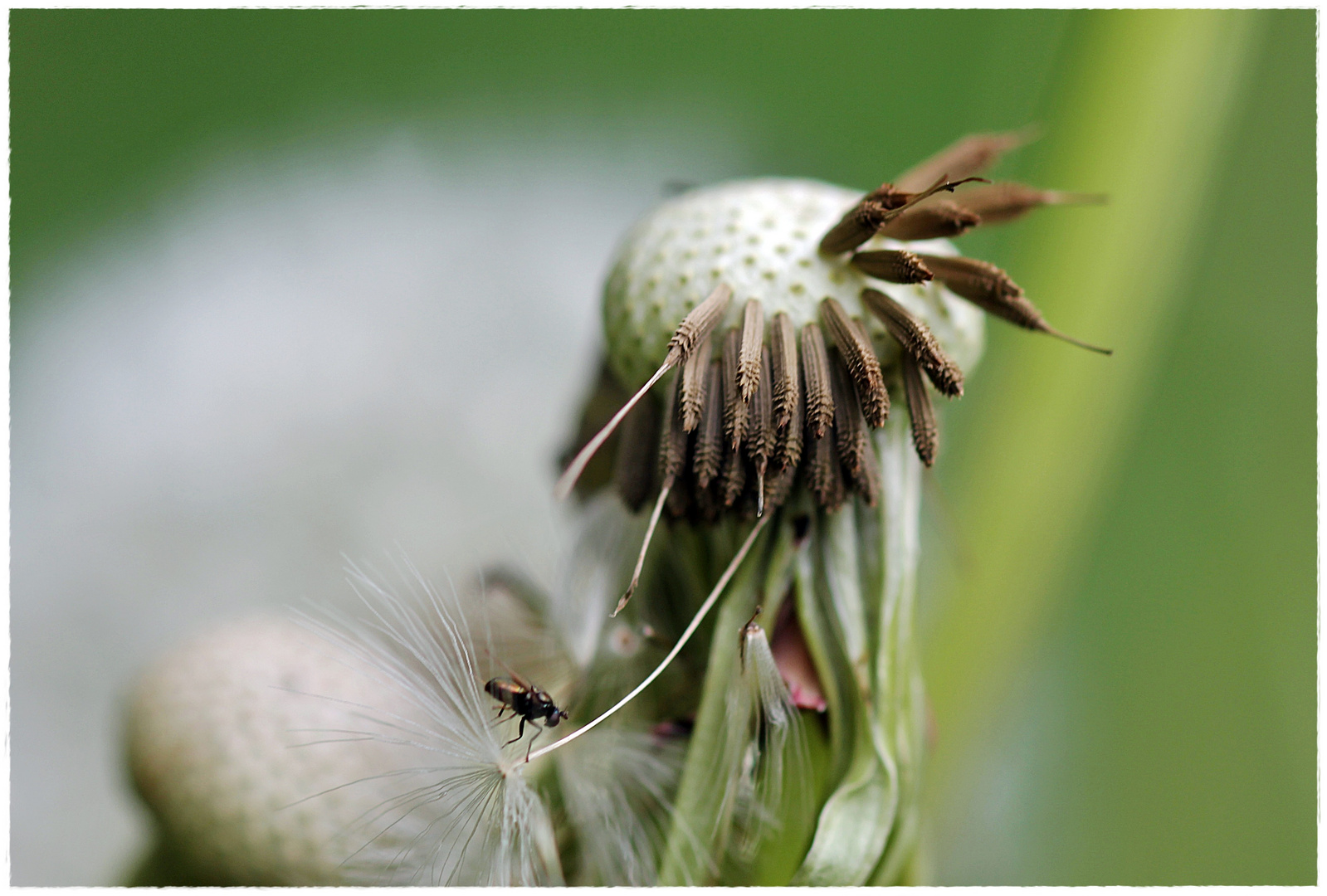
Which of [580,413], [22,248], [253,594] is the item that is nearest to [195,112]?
[22,248]

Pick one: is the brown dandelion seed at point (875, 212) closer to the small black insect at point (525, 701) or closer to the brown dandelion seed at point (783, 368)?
the brown dandelion seed at point (783, 368)

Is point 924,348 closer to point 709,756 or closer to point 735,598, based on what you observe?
point 735,598

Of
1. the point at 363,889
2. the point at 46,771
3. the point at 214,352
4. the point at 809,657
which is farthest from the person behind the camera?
the point at 214,352

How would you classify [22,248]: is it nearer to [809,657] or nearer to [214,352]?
[214,352]

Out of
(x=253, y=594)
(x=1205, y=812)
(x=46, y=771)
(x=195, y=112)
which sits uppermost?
(x=195, y=112)

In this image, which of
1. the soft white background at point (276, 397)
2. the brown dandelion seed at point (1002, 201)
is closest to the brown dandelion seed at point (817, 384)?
the brown dandelion seed at point (1002, 201)

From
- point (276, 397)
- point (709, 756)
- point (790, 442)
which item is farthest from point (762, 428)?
point (276, 397)
